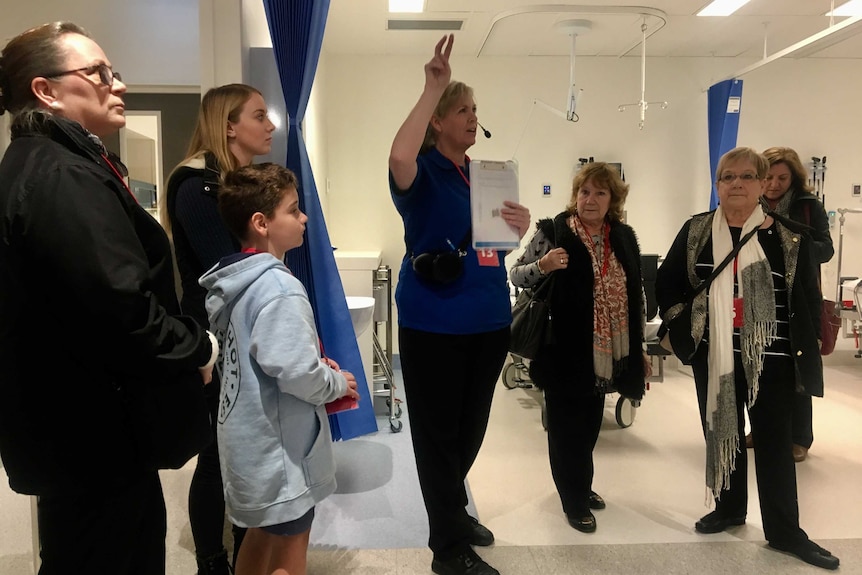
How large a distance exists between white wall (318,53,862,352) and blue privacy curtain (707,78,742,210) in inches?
26.4

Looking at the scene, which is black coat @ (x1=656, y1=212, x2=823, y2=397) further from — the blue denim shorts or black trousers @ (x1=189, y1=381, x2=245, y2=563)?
black trousers @ (x1=189, y1=381, x2=245, y2=563)

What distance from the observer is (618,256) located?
2172mm

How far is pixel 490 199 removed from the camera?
171 cm

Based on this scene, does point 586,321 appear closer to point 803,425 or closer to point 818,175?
point 803,425

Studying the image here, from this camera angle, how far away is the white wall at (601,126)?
16.3ft

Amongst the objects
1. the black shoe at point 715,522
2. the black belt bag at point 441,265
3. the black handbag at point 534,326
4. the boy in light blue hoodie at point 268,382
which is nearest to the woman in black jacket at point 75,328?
the boy in light blue hoodie at point 268,382

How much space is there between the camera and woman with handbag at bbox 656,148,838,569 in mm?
1938

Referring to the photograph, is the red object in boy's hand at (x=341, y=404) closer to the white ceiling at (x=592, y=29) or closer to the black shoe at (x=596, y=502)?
the black shoe at (x=596, y=502)

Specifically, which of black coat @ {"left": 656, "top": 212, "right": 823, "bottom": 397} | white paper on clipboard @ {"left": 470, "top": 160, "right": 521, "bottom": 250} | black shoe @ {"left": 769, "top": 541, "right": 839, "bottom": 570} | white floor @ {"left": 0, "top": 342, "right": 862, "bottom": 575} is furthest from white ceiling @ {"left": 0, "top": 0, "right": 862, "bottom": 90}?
black shoe @ {"left": 769, "top": 541, "right": 839, "bottom": 570}

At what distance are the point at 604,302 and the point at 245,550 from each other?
1.40m

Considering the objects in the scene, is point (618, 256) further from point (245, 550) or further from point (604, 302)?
point (245, 550)

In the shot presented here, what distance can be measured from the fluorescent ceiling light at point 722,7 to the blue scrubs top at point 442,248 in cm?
316

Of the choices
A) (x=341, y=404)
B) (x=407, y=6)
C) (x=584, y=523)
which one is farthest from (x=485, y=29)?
(x=341, y=404)

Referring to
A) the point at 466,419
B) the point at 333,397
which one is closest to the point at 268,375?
the point at 333,397
